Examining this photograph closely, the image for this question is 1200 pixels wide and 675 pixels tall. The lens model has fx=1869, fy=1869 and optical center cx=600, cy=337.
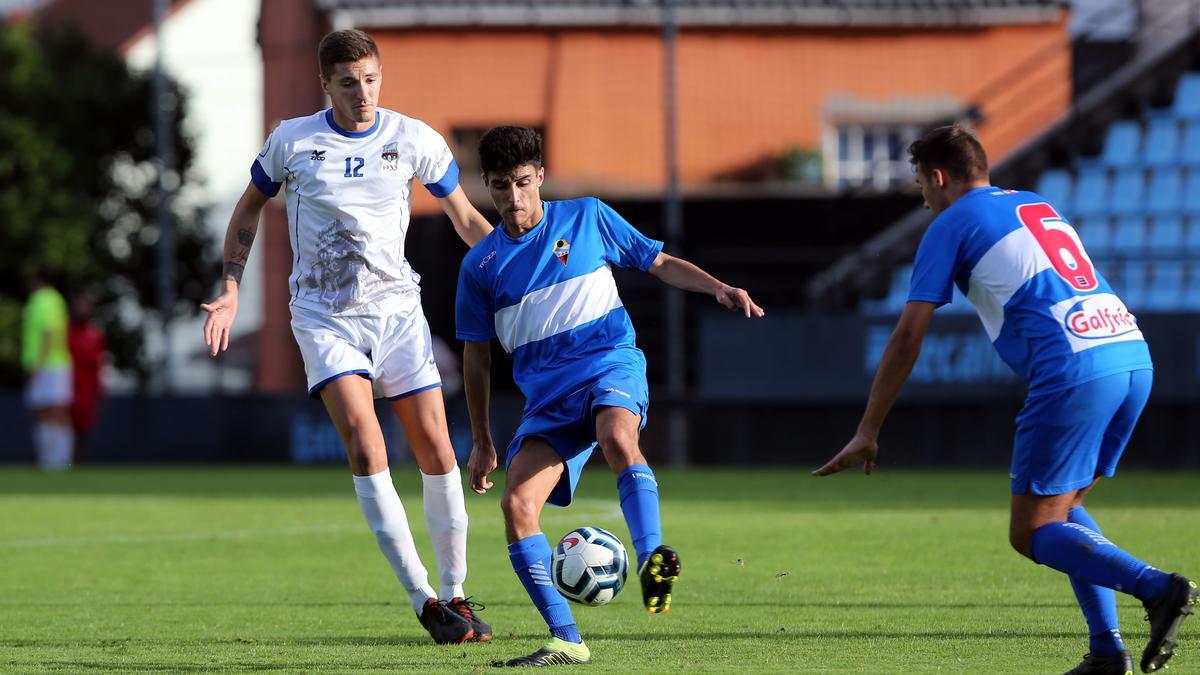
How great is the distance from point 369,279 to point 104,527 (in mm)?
6861

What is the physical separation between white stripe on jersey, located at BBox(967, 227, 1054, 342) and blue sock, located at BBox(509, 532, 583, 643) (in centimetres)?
178

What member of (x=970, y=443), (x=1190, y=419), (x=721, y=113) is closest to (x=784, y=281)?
(x=970, y=443)

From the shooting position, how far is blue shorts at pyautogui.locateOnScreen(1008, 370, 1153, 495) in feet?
18.5

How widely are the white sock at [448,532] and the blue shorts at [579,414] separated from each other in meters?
0.69

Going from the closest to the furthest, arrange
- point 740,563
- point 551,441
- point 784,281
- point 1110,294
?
1. point 1110,294
2. point 551,441
3. point 740,563
4. point 784,281

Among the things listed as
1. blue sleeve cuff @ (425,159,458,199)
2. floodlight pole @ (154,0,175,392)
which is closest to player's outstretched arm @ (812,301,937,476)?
blue sleeve cuff @ (425,159,458,199)

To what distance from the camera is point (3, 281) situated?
31.8 meters

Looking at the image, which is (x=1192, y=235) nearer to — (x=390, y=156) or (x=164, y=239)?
(x=164, y=239)

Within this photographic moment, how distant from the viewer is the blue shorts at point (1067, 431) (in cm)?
565

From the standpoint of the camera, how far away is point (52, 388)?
2267 centimetres

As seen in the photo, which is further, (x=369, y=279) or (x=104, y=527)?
(x=104, y=527)

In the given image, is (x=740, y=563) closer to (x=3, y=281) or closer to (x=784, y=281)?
(x=784, y=281)

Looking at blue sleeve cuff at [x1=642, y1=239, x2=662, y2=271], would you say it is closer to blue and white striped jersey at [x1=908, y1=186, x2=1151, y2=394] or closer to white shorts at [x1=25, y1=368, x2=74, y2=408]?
blue and white striped jersey at [x1=908, y1=186, x2=1151, y2=394]

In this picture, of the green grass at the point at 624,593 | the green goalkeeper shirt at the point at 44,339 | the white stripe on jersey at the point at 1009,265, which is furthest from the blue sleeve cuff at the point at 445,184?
the green goalkeeper shirt at the point at 44,339
